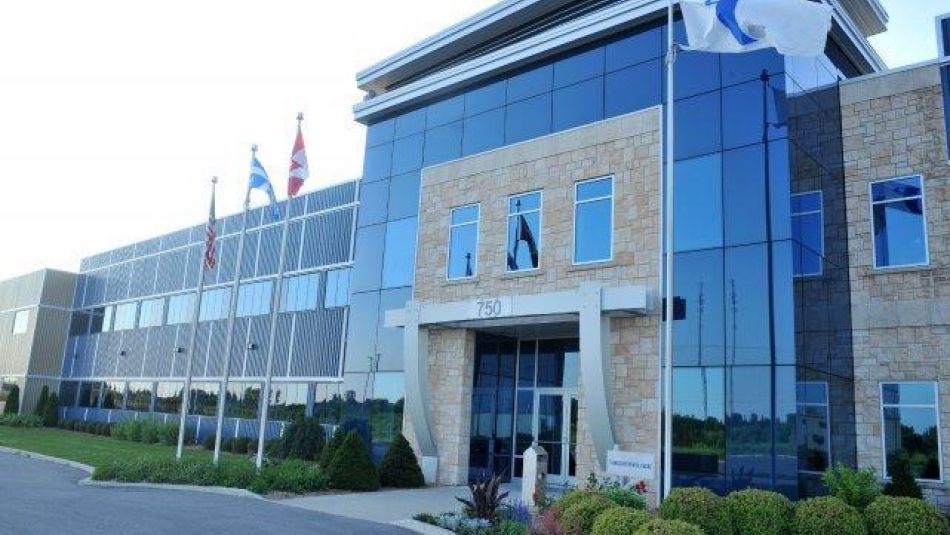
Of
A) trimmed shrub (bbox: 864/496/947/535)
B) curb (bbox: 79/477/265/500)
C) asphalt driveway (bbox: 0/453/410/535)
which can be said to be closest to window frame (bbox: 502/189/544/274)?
asphalt driveway (bbox: 0/453/410/535)

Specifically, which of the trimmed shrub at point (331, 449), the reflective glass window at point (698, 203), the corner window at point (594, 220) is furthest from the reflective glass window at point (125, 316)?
the reflective glass window at point (698, 203)

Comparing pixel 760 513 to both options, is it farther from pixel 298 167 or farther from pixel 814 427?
pixel 298 167

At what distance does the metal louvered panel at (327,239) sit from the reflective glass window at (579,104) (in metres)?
14.3

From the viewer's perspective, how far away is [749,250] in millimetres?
16312

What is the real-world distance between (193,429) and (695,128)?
102 feet

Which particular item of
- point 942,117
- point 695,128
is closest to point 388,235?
point 695,128

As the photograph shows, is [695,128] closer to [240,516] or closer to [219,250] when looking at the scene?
[240,516]

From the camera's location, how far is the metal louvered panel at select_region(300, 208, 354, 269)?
3312 centimetres

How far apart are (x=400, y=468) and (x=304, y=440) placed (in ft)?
19.9

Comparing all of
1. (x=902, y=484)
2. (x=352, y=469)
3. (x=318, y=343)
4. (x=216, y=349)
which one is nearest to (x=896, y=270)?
(x=902, y=484)

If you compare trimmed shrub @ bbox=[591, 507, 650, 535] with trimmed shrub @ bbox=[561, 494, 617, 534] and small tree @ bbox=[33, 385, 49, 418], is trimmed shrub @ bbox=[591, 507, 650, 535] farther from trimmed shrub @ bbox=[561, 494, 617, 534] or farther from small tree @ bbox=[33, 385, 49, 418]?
small tree @ bbox=[33, 385, 49, 418]

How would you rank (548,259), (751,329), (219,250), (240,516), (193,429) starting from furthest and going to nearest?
1. (219,250)
2. (193,429)
3. (548,259)
4. (751,329)
5. (240,516)

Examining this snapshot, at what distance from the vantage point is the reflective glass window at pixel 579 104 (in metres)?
20.1

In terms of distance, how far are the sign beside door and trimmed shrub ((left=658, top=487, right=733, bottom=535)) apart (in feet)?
10.5
